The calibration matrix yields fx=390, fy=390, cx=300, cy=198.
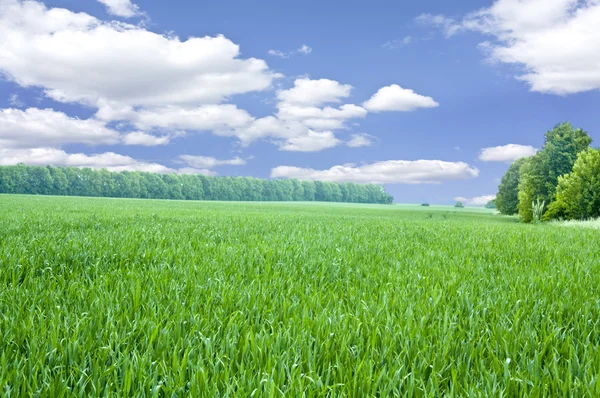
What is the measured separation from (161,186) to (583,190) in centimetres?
13172

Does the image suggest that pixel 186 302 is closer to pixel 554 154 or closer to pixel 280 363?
pixel 280 363

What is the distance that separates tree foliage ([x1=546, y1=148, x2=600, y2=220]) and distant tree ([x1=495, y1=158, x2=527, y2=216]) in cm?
2187

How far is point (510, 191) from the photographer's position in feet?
186

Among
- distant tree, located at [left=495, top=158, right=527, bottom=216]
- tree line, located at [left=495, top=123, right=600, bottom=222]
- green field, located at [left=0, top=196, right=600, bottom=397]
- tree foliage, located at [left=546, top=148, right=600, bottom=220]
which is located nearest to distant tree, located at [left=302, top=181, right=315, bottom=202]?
distant tree, located at [left=495, top=158, right=527, bottom=216]

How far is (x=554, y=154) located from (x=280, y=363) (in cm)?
4773

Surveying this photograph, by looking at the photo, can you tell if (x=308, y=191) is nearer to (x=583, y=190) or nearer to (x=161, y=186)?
(x=161, y=186)

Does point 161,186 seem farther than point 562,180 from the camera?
Yes

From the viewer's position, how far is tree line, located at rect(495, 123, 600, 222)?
3288 centimetres

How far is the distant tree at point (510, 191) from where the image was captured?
56.1 metres

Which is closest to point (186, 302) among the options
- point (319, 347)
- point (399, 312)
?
point (319, 347)

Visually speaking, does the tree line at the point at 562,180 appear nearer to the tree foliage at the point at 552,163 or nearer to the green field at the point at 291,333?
the tree foliage at the point at 552,163

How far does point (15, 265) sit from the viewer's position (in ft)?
17.2

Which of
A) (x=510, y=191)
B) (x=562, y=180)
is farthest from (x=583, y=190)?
(x=510, y=191)

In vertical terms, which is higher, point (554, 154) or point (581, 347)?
point (554, 154)
